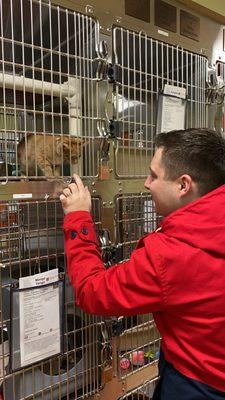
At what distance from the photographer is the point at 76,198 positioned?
1.05 meters

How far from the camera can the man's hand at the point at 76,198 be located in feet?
3.43

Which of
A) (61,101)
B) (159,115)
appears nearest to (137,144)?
(159,115)

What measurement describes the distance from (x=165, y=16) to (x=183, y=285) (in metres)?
0.92

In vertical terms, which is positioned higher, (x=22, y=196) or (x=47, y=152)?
(x=47, y=152)

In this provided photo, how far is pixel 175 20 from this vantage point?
1377 millimetres

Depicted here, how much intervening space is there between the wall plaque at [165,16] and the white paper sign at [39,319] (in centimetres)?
88

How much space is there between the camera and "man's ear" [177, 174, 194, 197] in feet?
3.22

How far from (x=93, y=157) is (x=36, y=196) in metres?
0.23

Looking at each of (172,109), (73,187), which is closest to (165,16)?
(172,109)

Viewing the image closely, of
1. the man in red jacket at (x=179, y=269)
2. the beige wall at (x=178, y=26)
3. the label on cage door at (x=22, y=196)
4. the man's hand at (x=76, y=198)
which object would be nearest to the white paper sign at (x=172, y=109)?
the beige wall at (x=178, y=26)

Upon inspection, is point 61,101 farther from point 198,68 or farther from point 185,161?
point 198,68

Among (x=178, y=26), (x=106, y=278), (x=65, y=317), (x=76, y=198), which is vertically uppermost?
(x=178, y=26)

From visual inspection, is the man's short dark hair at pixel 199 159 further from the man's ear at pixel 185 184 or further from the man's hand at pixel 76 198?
the man's hand at pixel 76 198

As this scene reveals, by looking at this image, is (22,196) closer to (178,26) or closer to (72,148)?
(72,148)
